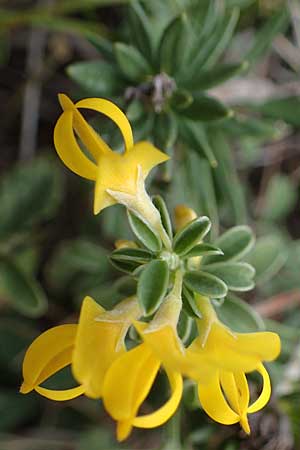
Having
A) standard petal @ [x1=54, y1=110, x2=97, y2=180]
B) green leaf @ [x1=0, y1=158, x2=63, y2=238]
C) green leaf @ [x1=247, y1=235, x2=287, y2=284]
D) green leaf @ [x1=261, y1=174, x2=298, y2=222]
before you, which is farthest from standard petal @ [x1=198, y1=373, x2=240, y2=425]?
green leaf @ [x1=261, y1=174, x2=298, y2=222]

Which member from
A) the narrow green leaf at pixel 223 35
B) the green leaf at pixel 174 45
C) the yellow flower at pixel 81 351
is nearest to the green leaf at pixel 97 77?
the green leaf at pixel 174 45

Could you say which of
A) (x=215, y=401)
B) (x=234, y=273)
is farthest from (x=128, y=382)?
(x=234, y=273)

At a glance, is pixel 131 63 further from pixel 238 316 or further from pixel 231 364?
pixel 231 364

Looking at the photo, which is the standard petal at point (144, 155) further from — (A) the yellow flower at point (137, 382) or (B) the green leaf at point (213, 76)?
(B) the green leaf at point (213, 76)

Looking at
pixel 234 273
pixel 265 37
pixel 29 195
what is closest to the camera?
pixel 234 273

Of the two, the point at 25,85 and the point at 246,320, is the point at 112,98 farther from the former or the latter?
the point at 25,85

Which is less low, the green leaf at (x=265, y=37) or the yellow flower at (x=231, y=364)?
the green leaf at (x=265, y=37)
